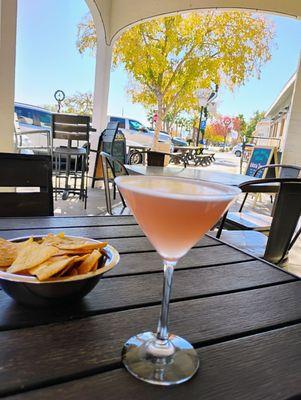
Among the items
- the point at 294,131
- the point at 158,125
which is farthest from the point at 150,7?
the point at 158,125

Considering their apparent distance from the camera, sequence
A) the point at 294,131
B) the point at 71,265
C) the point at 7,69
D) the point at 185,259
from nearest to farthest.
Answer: the point at 71,265, the point at 185,259, the point at 7,69, the point at 294,131

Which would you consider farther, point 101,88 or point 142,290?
point 101,88

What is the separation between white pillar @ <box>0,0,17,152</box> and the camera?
10.2 feet

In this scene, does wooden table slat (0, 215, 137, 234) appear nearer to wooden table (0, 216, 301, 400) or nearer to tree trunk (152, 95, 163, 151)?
wooden table (0, 216, 301, 400)

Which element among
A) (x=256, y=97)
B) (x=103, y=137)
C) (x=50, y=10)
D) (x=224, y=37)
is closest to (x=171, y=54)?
(x=224, y=37)

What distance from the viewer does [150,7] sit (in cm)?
518

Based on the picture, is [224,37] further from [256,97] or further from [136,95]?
[256,97]

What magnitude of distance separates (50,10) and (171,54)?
15.9 ft

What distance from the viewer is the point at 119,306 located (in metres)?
0.63

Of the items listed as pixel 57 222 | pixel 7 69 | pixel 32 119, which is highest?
pixel 7 69

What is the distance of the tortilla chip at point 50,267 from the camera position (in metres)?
0.53

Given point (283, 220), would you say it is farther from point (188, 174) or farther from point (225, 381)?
point (188, 174)

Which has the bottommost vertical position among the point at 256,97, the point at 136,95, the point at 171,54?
the point at 136,95

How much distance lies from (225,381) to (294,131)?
5028mm
